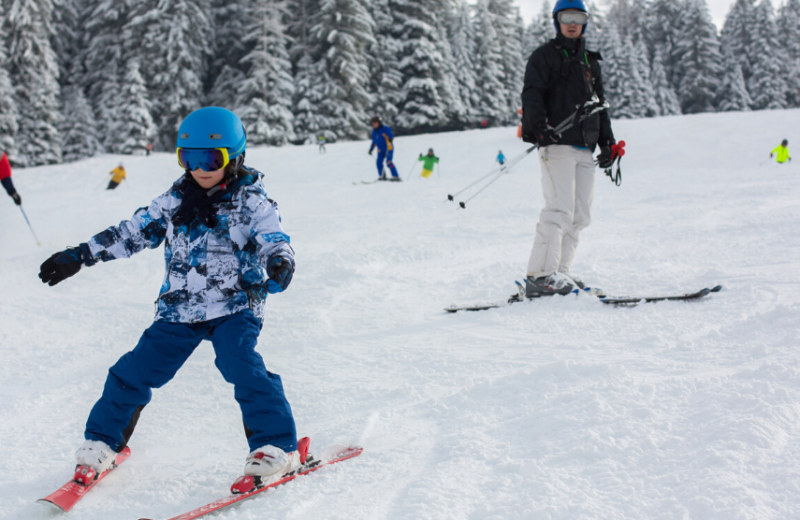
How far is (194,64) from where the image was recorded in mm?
32938

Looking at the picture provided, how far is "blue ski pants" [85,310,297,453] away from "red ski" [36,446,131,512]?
122 mm

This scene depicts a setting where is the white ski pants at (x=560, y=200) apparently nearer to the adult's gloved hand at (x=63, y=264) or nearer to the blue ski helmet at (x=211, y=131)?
the blue ski helmet at (x=211, y=131)

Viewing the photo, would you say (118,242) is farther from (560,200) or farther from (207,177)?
(560,200)

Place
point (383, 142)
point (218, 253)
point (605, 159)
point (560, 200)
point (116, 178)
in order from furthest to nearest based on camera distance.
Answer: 1. point (116, 178)
2. point (383, 142)
3. point (605, 159)
4. point (560, 200)
5. point (218, 253)

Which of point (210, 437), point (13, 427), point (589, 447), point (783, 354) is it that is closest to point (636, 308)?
point (783, 354)

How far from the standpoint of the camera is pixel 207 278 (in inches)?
86.6

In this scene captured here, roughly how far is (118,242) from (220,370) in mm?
698

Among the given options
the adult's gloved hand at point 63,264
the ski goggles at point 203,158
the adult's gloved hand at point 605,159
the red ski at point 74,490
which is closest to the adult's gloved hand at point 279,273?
the ski goggles at point 203,158

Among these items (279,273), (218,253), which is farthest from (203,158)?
(279,273)

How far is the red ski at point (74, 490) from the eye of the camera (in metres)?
1.84

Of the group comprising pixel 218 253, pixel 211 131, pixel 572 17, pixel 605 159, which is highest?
pixel 572 17

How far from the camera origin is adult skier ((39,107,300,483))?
2.04 metres

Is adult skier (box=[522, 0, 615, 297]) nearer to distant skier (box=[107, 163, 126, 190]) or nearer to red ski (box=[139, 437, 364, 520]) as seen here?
red ski (box=[139, 437, 364, 520])

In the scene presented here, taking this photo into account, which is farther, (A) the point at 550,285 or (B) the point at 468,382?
(A) the point at 550,285
